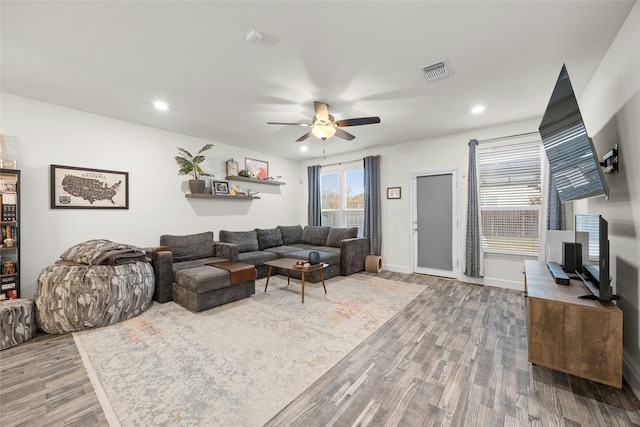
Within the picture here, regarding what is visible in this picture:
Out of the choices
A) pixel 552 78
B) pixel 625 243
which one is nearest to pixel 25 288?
pixel 625 243

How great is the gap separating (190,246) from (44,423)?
2798 mm

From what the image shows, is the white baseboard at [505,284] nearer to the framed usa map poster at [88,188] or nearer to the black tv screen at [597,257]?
the black tv screen at [597,257]

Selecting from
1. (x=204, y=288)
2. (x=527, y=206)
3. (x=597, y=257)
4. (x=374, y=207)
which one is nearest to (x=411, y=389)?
(x=597, y=257)

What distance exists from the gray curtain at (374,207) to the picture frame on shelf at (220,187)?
2.96 m

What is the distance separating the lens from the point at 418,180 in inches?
196

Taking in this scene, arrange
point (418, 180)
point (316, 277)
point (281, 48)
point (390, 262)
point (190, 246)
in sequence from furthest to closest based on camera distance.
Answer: point (390, 262), point (418, 180), point (316, 277), point (190, 246), point (281, 48)

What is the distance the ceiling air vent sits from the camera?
7.89 ft

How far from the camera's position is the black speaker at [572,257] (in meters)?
2.51

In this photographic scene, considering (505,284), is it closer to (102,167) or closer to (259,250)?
(259,250)

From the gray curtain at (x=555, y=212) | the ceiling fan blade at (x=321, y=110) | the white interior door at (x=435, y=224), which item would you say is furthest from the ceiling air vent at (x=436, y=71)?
the gray curtain at (x=555, y=212)

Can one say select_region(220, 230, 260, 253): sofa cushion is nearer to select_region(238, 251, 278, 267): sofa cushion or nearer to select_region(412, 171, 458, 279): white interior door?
select_region(238, 251, 278, 267): sofa cushion

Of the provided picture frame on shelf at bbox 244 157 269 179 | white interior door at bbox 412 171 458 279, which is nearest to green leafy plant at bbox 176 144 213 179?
picture frame on shelf at bbox 244 157 269 179

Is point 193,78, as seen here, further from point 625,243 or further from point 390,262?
point 390,262

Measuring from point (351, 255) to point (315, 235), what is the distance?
1.26m
